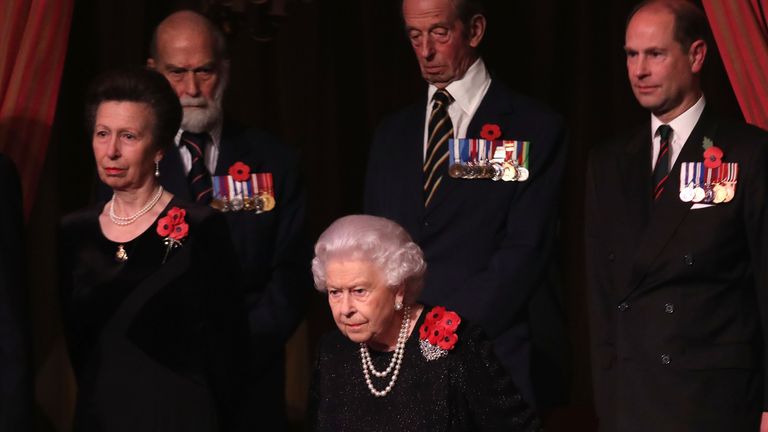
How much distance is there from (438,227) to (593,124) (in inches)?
79.6

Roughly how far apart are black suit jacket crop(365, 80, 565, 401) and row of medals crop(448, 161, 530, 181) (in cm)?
2

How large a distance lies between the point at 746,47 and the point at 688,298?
0.92m

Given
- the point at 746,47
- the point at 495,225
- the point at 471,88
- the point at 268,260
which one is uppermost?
the point at 746,47

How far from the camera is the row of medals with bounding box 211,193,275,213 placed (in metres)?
4.64

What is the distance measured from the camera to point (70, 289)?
13.4 ft

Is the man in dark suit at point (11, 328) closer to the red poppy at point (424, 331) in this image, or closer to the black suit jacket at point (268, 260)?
the black suit jacket at point (268, 260)

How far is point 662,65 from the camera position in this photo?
404cm

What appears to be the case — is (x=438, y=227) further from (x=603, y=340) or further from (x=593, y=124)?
(x=593, y=124)

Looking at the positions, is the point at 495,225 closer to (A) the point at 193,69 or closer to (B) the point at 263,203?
(B) the point at 263,203

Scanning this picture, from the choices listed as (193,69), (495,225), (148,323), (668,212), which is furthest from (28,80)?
(668,212)

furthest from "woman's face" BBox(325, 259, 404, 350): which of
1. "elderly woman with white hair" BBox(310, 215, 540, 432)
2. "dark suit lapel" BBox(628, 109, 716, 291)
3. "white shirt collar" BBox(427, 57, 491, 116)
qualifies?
"white shirt collar" BBox(427, 57, 491, 116)

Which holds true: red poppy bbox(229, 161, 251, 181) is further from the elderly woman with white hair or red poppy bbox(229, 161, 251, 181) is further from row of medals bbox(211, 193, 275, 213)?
the elderly woman with white hair

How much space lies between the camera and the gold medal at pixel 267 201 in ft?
15.4

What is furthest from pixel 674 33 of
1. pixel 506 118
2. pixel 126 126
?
pixel 126 126
